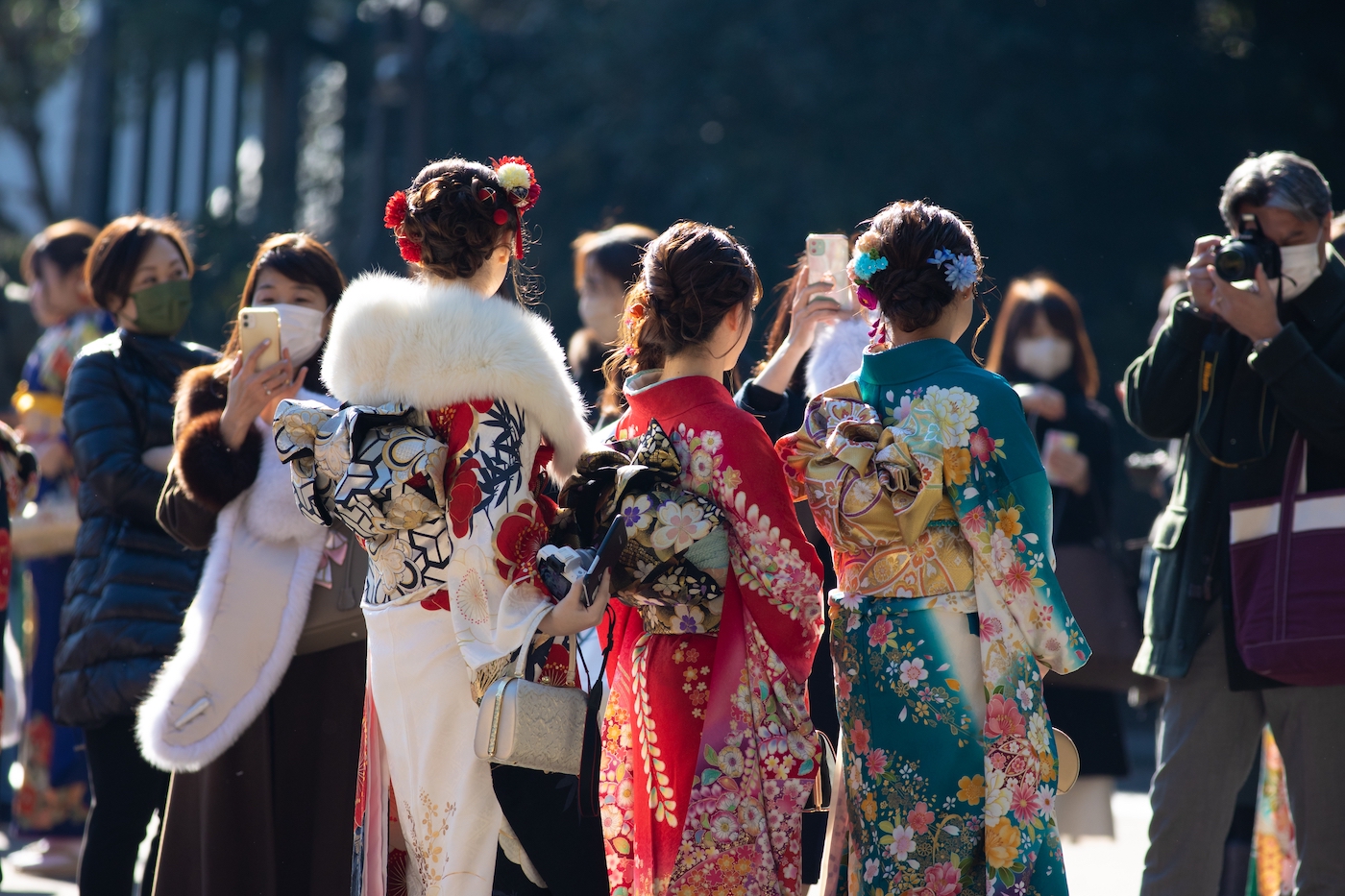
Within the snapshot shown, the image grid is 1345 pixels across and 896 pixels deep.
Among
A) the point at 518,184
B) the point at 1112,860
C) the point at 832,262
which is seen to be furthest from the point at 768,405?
the point at 1112,860

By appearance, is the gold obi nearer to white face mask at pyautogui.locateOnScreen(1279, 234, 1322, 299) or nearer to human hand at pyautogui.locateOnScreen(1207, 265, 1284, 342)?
human hand at pyautogui.locateOnScreen(1207, 265, 1284, 342)

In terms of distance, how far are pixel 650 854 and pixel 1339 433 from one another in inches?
76.9

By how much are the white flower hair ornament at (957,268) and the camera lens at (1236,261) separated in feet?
Answer: 3.20

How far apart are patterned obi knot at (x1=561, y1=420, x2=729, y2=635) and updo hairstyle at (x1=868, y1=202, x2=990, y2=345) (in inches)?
22.7

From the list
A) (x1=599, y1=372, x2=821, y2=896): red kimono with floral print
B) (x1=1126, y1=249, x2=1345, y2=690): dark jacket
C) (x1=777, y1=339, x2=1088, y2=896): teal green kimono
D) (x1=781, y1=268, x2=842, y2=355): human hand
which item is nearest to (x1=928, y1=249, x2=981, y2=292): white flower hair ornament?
(x1=777, y1=339, x2=1088, y2=896): teal green kimono

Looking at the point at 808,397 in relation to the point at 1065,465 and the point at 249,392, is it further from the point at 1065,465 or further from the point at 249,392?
the point at 1065,465

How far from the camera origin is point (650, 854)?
2.80 metres

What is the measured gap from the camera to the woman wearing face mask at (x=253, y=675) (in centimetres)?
327

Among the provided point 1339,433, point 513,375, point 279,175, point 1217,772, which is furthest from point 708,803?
point 279,175

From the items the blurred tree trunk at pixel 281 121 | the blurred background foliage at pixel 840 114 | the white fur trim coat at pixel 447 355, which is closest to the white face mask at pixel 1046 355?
the white fur trim coat at pixel 447 355

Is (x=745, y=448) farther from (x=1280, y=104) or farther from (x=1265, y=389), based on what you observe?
(x=1280, y=104)

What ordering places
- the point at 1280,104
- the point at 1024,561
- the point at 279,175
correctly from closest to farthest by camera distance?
the point at 1024,561, the point at 1280,104, the point at 279,175

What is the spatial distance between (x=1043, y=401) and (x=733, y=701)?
2852 mm

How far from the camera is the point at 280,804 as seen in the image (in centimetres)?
336
